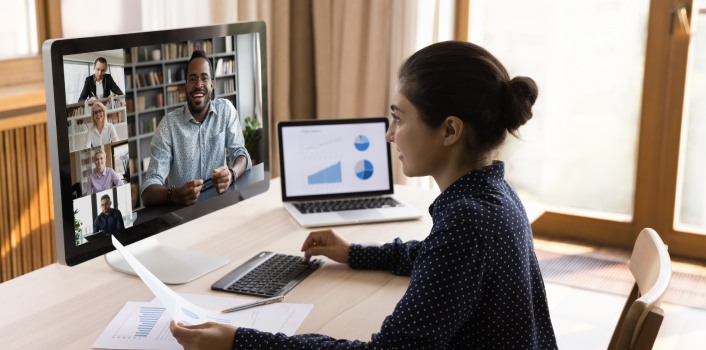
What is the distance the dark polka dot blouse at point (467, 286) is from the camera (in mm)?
1242

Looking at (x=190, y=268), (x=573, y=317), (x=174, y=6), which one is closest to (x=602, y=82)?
(x=573, y=317)

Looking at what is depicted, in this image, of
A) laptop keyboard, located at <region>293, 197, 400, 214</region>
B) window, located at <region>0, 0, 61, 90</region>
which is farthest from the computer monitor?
window, located at <region>0, 0, 61, 90</region>

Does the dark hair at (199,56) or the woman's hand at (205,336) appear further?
the dark hair at (199,56)

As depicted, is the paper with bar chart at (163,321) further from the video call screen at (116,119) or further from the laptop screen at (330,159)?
the laptop screen at (330,159)

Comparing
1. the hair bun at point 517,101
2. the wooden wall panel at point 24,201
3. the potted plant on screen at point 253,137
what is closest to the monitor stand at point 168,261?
the potted plant on screen at point 253,137

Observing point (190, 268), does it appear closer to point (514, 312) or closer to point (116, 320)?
point (116, 320)

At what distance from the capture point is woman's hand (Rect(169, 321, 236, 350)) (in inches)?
51.4

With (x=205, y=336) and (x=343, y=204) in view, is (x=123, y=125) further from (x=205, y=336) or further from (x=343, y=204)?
(x=343, y=204)

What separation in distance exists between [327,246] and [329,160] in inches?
17.6

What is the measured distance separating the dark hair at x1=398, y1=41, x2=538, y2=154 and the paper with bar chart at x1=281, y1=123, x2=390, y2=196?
0.81 meters

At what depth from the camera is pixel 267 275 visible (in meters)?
1.71

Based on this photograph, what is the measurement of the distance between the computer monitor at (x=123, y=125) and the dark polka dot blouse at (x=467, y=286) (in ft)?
1.45

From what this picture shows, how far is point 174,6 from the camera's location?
3.24 metres

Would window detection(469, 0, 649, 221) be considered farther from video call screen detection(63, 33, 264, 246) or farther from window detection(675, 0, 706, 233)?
video call screen detection(63, 33, 264, 246)
